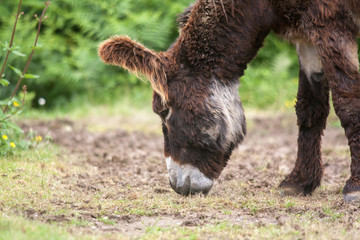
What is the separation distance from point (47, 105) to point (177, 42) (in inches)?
277

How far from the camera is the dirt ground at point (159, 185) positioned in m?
3.67

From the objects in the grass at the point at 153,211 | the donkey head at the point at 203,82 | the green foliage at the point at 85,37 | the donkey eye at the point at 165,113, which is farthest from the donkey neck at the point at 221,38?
the green foliage at the point at 85,37

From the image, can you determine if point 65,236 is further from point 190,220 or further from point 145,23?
point 145,23

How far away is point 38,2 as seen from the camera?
10461 millimetres

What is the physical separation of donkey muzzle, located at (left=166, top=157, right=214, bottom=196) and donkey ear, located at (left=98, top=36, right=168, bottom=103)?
604mm

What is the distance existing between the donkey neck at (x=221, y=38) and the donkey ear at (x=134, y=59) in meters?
0.26

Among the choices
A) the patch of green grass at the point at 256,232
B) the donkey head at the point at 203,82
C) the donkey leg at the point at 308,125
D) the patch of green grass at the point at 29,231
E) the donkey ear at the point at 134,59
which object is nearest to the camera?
the patch of green grass at the point at 29,231

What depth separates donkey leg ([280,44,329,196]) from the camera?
4539 millimetres

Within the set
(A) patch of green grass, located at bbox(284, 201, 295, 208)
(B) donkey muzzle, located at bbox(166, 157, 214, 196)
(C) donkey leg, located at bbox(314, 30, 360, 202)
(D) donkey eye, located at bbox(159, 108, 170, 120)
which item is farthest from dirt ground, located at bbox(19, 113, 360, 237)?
(D) donkey eye, located at bbox(159, 108, 170, 120)

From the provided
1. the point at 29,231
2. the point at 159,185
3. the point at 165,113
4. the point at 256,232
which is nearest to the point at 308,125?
the point at 165,113

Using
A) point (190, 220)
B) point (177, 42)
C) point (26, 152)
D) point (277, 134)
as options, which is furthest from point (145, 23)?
point (190, 220)

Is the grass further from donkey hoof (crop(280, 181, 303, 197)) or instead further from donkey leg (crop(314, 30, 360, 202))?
donkey leg (crop(314, 30, 360, 202))

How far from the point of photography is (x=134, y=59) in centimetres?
397

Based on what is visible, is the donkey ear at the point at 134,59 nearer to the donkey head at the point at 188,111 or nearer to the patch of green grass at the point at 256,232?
the donkey head at the point at 188,111
